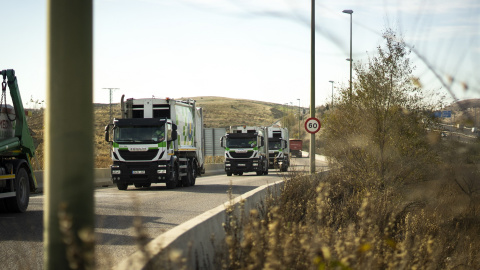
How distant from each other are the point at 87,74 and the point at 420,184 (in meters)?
20.7

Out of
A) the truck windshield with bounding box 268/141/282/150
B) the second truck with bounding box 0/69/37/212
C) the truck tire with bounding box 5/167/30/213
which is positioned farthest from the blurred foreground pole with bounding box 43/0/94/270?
the truck windshield with bounding box 268/141/282/150

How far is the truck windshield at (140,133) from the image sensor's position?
75.6 feet

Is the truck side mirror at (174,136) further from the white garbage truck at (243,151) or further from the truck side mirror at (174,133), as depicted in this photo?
the white garbage truck at (243,151)

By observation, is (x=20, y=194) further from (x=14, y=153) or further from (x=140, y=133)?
(x=140, y=133)

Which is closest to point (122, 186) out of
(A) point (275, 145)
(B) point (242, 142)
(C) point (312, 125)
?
(C) point (312, 125)

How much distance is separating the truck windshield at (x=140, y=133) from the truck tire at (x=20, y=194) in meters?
7.75

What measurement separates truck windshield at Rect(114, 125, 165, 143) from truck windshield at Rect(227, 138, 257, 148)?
15.8 metres

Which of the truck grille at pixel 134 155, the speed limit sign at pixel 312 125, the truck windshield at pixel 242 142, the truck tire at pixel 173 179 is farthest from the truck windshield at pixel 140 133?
the truck windshield at pixel 242 142

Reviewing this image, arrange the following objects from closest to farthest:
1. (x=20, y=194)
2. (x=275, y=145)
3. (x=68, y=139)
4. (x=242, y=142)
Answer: (x=68, y=139), (x=20, y=194), (x=242, y=142), (x=275, y=145)

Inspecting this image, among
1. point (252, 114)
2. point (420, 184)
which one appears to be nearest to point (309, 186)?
point (420, 184)

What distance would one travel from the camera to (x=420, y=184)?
22641 mm

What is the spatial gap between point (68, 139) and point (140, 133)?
20.1 metres

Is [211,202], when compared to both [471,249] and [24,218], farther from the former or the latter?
[471,249]

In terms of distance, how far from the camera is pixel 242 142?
3872cm
